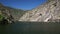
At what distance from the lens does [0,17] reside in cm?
16900

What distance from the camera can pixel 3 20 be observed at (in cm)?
16888

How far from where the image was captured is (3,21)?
555 ft

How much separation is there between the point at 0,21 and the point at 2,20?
3.17 metres

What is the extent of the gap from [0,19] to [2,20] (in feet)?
9.09

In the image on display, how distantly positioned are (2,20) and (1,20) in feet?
5.15

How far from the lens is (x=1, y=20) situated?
541ft

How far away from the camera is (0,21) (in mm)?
163500

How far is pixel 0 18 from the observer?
165625 millimetres

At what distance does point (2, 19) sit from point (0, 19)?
275cm

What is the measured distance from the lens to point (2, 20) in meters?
166

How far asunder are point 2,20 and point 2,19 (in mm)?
1016

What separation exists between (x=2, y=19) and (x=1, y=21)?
7.68 feet

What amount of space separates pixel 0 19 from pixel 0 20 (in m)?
1.31

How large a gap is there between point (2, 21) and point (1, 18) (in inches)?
127
